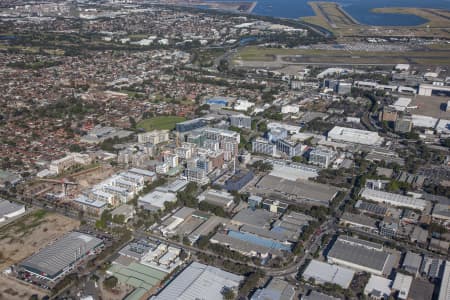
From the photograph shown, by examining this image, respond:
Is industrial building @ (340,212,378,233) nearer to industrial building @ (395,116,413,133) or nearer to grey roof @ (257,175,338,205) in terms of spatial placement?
grey roof @ (257,175,338,205)

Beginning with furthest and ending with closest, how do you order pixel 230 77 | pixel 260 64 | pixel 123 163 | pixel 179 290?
1. pixel 260 64
2. pixel 230 77
3. pixel 123 163
4. pixel 179 290

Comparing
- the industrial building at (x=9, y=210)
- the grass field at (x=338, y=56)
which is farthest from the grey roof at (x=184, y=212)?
the grass field at (x=338, y=56)

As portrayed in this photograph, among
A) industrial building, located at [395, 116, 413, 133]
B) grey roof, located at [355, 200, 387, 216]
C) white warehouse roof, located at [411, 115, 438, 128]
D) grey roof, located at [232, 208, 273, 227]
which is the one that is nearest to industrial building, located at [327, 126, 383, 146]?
industrial building, located at [395, 116, 413, 133]

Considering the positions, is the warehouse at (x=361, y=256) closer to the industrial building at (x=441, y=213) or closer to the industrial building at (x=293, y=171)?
the industrial building at (x=441, y=213)

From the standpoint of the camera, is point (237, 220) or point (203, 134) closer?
point (237, 220)

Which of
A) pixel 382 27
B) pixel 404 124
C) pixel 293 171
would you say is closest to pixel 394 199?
pixel 293 171

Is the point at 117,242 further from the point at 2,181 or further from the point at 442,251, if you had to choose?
the point at 442,251

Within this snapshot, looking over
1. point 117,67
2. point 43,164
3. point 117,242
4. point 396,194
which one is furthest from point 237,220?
point 117,67
